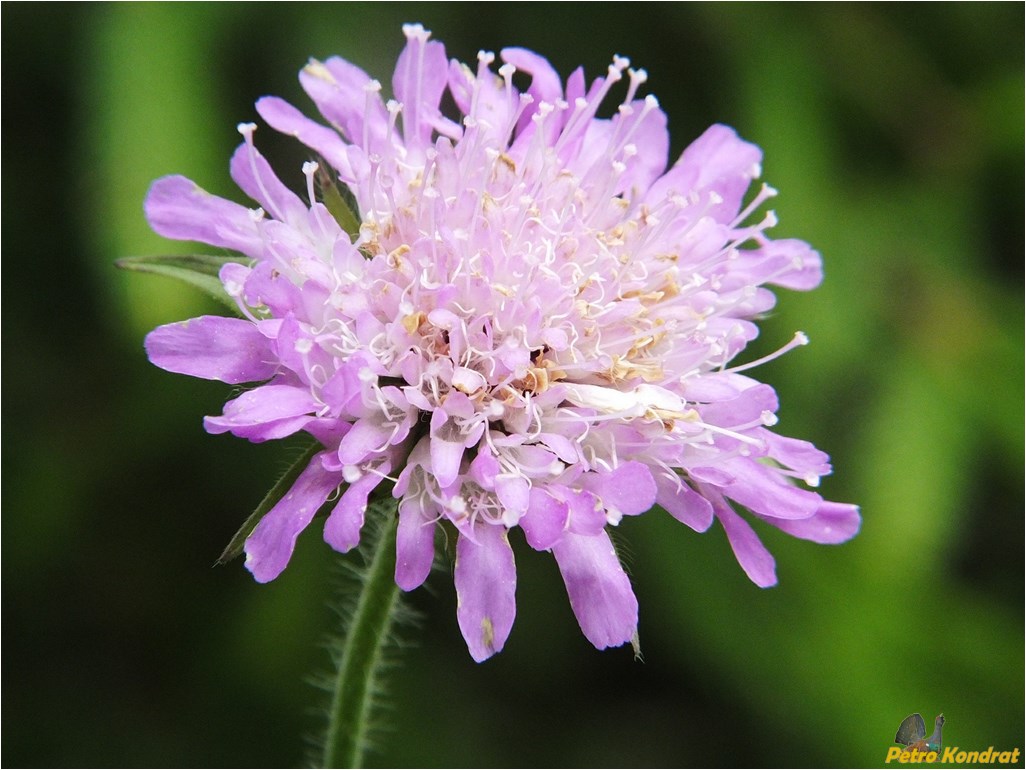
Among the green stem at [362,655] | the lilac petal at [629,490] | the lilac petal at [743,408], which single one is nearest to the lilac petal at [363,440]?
the green stem at [362,655]

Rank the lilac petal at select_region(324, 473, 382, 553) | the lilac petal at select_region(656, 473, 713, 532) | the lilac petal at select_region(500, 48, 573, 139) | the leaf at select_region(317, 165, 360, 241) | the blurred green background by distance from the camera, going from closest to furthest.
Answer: the lilac petal at select_region(324, 473, 382, 553) < the lilac petal at select_region(656, 473, 713, 532) < the leaf at select_region(317, 165, 360, 241) < the lilac petal at select_region(500, 48, 573, 139) < the blurred green background

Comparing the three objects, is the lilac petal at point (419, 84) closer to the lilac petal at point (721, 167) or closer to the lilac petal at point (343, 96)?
the lilac petal at point (343, 96)

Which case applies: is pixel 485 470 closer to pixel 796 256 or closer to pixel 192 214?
pixel 192 214

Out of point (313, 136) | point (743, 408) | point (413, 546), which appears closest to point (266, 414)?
point (413, 546)

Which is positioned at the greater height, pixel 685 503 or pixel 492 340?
pixel 492 340

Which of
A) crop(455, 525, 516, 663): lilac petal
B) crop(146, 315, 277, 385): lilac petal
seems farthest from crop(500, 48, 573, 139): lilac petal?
crop(455, 525, 516, 663): lilac petal

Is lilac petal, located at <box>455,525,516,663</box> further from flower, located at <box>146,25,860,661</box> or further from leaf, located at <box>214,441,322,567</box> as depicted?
leaf, located at <box>214,441,322,567</box>

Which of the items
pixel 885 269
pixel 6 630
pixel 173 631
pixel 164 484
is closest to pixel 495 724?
pixel 173 631
